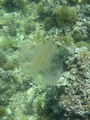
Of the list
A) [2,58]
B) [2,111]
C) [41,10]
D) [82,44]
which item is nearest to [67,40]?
[82,44]

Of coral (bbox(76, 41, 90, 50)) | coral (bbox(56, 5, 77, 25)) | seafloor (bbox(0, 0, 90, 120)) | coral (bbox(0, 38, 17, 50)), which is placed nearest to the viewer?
seafloor (bbox(0, 0, 90, 120))

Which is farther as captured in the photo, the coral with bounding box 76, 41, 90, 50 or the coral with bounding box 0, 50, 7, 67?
the coral with bounding box 0, 50, 7, 67

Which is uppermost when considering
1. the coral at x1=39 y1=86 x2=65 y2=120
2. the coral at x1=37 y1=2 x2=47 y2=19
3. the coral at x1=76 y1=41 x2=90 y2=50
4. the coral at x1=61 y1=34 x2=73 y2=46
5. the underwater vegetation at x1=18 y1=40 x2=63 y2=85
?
the coral at x1=37 y1=2 x2=47 y2=19

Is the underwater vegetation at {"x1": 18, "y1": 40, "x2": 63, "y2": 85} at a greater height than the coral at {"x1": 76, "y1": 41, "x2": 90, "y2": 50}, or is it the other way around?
the coral at {"x1": 76, "y1": 41, "x2": 90, "y2": 50}

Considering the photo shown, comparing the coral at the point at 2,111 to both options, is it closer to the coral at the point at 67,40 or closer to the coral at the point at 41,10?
the coral at the point at 67,40

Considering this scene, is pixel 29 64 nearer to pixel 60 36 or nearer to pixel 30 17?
pixel 60 36

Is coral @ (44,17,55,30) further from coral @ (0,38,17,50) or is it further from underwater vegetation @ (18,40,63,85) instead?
underwater vegetation @ (18,40,63,85)

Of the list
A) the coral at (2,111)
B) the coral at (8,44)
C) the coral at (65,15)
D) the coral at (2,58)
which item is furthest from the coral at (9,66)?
the coral at (65,15)

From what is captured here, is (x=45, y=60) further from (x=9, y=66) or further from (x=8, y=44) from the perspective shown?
(x=8, y=44)

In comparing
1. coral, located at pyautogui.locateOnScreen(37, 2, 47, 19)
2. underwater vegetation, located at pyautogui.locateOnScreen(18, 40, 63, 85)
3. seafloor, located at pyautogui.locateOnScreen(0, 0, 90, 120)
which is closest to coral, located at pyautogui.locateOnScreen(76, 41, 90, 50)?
seafloor, located at pyautogui.locateOnScreen(0, 0, 90, 120)
